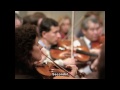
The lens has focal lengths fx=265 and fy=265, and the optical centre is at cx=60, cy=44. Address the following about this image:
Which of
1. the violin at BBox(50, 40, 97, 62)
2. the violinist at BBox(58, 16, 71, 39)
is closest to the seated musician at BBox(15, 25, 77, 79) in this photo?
the violin at BBox(50, 40, 97, 62)

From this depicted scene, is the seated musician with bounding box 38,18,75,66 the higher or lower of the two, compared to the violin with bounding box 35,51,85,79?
higher

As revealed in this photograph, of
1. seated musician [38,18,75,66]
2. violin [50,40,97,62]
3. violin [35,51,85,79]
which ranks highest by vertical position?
seated musician [38,18,75,66]

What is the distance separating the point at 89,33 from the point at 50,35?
1.51 ft

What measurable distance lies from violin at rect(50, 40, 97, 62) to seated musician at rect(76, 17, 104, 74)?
0.06 metres

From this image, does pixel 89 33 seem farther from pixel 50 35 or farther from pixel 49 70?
pixel 49 70

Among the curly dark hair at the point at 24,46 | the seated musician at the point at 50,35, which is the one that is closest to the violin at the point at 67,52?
the seated musician at the point at 50,35

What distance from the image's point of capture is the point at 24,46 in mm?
3137

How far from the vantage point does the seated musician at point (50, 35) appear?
10.3 feet

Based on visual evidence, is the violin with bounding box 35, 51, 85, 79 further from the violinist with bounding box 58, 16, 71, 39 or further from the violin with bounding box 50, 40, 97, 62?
the violinist with bounding box 58, 16, 71, 39

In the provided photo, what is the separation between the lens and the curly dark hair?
3082 millimetres

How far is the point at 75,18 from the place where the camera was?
122 inches

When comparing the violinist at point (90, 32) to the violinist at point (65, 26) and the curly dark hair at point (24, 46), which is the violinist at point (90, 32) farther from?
the curly dark hair at point (24, 46)

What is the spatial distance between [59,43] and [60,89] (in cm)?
59
